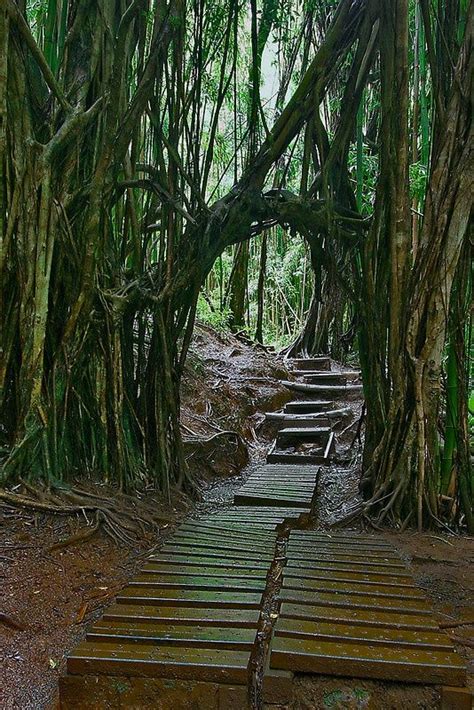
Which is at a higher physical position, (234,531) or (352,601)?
(352,601)

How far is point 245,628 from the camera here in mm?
1945

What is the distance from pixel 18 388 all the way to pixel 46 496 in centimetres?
64

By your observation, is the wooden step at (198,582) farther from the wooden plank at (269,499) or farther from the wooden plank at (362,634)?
the wooden plank at (269,499)

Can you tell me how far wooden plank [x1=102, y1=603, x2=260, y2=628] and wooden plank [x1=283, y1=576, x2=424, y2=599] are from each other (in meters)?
0.30

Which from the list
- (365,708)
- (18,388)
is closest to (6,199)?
(18,388)

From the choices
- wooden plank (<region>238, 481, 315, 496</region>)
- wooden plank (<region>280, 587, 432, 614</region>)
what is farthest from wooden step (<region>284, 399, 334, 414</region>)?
wooden plank (<region>280, 587, 432, 614</region>)

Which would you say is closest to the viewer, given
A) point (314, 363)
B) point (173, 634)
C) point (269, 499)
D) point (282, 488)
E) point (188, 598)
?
point (173, 634)

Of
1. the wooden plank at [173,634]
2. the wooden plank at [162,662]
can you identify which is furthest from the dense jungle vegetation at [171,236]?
the wooden plank at [162,662]

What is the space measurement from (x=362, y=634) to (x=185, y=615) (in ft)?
1.92

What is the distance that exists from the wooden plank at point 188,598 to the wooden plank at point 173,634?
16 cm

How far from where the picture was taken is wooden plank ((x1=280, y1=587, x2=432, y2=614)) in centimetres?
215

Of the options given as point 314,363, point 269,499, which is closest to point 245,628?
point 269,499

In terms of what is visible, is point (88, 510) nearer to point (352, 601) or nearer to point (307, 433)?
point (352, 601)

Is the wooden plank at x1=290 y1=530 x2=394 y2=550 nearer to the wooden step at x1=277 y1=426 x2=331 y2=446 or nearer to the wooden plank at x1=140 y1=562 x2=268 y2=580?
the wooden plank at x1=140 y1=562 x2=268 y2=580
